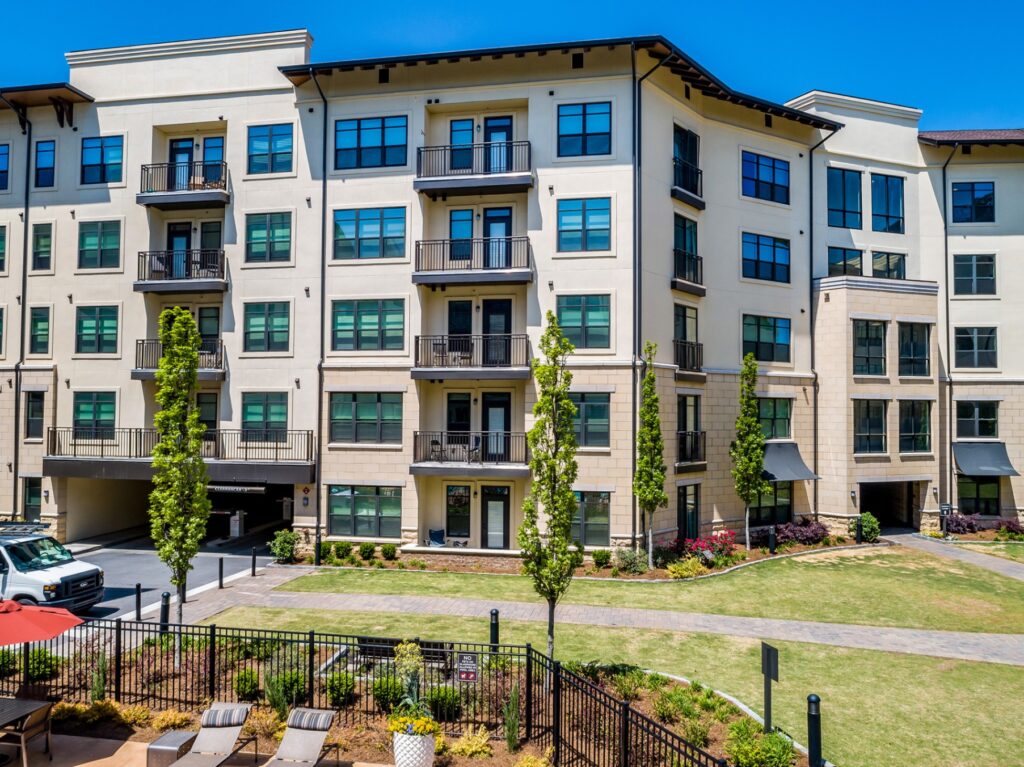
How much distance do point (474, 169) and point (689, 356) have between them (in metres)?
11.0

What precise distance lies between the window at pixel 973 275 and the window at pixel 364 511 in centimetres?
2775

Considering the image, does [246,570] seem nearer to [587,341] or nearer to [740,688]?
[587,341]

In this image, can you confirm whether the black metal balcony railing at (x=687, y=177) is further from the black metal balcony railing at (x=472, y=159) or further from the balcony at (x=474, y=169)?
the black metal balcony railing at (x=472, y=159)

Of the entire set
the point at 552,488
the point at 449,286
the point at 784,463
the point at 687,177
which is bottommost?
the point at 784,463

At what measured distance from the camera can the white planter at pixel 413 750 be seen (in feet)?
30.0

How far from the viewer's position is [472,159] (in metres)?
24.8

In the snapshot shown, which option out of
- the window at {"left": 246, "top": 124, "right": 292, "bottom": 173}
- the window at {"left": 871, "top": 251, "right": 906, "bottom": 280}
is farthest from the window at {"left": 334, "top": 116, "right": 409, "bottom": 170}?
the window at {"left": 871, "top": 251, "right": 906, "bottom": 280}

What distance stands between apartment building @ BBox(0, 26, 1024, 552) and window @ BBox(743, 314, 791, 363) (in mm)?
171

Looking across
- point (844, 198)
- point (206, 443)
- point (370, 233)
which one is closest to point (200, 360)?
point (206, 443)

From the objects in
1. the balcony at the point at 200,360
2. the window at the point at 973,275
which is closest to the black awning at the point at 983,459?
the window at the point at 973,275

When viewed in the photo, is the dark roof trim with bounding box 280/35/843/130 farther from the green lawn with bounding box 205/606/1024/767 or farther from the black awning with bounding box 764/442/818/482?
the green lawn with bounding box 205/606/1024/767

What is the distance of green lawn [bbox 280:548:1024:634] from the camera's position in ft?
57.0

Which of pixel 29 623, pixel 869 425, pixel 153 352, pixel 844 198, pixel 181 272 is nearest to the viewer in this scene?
pixel 29 623

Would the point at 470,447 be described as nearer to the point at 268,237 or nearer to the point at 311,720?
the point at 268,237
